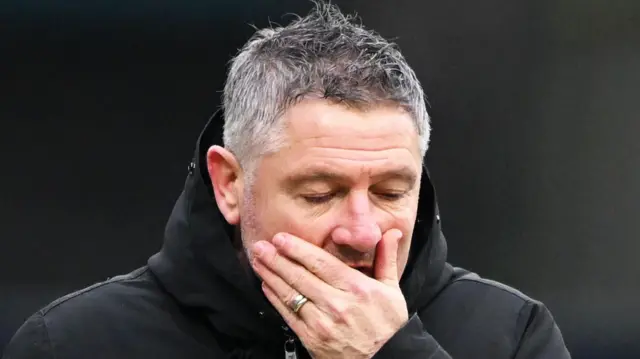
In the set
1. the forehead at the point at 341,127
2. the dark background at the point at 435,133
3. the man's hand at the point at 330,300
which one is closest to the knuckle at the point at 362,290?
the man's hand at the point at 330,300

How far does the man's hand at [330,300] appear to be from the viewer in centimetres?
138

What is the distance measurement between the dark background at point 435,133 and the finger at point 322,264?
1645mm

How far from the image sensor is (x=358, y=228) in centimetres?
142

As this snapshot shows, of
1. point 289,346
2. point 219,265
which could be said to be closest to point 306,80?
point 219,265

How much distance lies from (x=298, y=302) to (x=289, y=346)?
0.16 metres

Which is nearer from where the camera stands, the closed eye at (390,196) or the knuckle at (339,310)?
the knuckle at (339,310)

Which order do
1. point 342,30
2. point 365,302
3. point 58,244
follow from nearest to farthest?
point 365,302 → point 342,30 → point 58,244

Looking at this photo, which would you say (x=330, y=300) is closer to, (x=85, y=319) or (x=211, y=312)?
(x=211, y=312)

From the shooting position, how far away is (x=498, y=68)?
3016mm

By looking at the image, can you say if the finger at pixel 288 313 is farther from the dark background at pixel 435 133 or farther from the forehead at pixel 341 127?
the dark background at pixel 435 133

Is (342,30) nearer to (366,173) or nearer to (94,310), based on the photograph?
(366,173)

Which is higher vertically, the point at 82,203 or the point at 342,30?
the point at 342,30

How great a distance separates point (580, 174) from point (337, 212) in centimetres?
183

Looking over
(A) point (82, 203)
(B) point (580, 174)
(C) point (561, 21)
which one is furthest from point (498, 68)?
(A) point (82, 203)
